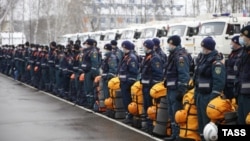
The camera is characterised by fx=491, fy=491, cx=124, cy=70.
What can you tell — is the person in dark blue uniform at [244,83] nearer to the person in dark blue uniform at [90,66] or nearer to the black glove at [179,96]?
the black glove at [179,96]

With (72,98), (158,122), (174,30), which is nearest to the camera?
(158,122)

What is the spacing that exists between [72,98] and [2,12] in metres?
46.9

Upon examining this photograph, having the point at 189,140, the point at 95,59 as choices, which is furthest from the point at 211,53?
the point at 95,59

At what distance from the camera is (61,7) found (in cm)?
7294

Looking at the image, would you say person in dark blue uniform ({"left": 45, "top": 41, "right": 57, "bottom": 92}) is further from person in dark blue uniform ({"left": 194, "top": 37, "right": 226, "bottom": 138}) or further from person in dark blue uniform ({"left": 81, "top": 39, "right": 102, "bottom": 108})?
person in dark blue uniform ({"left": 194, "top": 37, "right": 226, "bottom": 138})

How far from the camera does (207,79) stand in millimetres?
8547

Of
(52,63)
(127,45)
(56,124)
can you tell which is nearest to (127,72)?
(127,45)

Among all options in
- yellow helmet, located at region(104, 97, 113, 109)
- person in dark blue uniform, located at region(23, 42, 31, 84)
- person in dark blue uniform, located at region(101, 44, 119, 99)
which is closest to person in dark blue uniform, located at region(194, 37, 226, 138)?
yellow helmet, located at region(104, 97, 113, 109)

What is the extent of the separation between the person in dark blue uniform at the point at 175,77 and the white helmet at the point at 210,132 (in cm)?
153

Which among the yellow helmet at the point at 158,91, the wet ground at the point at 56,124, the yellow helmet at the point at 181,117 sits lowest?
the wet ground at the point at 56,124

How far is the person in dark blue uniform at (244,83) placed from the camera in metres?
7.77

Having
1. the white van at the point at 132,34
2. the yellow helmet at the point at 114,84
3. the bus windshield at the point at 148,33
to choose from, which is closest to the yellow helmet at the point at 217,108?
the yellow helmet at the point at 114,84

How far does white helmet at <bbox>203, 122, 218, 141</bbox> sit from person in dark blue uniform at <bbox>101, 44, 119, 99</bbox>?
18.0ft

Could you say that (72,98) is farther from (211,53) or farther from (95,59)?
(211,53)
